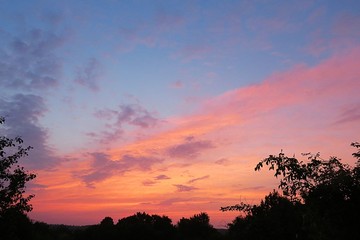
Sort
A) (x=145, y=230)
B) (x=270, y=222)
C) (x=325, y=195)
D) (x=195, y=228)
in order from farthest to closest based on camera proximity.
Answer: (x=195, y=228) < (x=145, y=230) < (x=270, y=222) < (x=325, y=195)

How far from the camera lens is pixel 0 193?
46.0ft

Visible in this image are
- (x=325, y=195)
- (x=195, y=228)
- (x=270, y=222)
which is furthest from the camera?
(x=195, y=228)

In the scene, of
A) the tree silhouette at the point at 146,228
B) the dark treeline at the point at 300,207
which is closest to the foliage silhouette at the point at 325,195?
the dark treeline at the point at 300,207

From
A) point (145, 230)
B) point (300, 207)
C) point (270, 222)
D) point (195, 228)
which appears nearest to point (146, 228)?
point (145, 230)

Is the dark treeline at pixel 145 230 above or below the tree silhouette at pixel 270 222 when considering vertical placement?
above

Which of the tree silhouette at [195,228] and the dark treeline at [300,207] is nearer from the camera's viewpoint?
the dark treeline at [300,207]

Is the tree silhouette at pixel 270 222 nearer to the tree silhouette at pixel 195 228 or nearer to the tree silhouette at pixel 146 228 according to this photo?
the tree silhouette at pixel 146 228

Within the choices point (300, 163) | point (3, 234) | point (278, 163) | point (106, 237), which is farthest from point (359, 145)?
point (106, 237)

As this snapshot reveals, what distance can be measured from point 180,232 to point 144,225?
1499 centimetres

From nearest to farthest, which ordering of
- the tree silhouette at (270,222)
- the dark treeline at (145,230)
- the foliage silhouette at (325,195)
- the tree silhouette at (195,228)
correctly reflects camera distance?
the foliage silhouette at (325,195), the tree silhouette at (270,222), the dark treeline at (145,230), the tree silhouette at (195,228)

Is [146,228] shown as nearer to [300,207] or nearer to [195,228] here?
[195,228]

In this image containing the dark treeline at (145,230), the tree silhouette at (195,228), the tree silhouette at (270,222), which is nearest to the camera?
the tree silhouette at (270,222)

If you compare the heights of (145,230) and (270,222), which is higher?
(145,230)

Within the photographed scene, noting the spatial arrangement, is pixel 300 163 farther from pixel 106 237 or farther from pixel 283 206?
pixel 106 237
